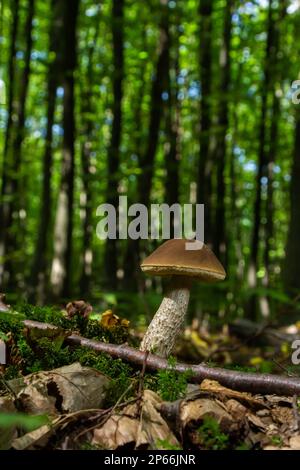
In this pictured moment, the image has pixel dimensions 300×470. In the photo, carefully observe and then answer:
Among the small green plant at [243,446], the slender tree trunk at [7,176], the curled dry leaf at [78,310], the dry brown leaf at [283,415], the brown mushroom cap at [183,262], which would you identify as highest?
the slender tree trunk at [7,176]

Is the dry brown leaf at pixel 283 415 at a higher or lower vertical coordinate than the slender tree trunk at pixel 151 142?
lower

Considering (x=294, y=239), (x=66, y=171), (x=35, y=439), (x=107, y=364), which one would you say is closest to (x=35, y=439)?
(x=35, y=439)

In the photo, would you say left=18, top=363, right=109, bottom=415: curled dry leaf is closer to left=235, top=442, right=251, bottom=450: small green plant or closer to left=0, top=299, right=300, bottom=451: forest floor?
left=0, top=299, right=300, bottom=451: forest floor

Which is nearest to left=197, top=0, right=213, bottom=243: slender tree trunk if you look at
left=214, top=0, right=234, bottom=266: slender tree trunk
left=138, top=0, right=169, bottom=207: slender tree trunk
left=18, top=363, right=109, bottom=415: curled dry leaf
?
left=214, top=0, right=234, bottom=266: slender tree trunk

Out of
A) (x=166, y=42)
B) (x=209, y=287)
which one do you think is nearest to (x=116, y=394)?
(x=209, y=287)

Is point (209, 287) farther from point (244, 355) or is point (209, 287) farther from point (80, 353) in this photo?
point (80, 353)

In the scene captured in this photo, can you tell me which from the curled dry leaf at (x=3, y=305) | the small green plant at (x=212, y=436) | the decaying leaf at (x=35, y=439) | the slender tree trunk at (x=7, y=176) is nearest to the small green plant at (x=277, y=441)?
the small green plant at (x=212, y=436)

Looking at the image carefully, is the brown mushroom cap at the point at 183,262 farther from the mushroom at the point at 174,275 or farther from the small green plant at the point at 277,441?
the small green plant at the point at 277,441
